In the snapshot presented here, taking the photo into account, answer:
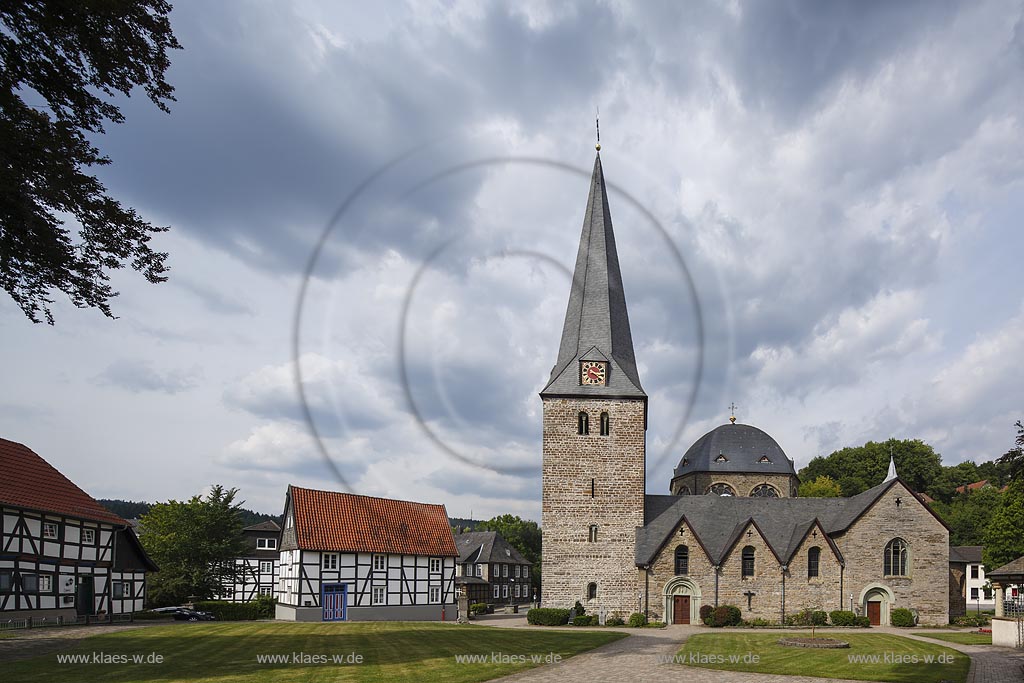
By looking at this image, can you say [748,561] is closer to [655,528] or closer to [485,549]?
[655,528]

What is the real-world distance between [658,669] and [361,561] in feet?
107

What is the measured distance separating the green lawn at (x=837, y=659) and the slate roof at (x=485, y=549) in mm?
53069

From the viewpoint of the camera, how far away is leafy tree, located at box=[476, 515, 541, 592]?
110188 mm

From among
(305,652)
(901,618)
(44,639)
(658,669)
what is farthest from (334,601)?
(901,618)

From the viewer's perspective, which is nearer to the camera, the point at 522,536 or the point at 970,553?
the point at 970,553

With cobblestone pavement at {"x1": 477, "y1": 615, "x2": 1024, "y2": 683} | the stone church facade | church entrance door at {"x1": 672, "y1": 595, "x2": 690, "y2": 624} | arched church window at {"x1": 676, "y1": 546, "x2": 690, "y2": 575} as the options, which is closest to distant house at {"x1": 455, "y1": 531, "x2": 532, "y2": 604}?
the stone church facade

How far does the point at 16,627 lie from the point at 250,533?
3896cm

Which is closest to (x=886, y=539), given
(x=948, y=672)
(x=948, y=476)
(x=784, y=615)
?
(x=784, y=615)

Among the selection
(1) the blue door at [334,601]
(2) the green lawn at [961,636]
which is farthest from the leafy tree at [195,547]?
(2) the green lawn at [961,636]

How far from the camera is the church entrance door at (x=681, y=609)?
171 ft

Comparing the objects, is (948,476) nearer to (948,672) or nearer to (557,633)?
(557,633)

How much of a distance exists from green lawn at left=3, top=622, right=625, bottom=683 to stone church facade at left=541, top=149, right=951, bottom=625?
12270 millimetres

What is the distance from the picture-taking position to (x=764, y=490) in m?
69.6

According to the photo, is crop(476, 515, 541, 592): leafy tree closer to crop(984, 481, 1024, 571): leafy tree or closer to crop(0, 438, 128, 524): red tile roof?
crop(984, 481, 1024, 571): leafy tree
